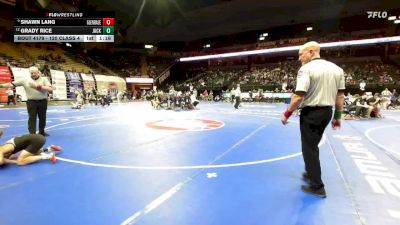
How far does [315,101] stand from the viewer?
11.2ft

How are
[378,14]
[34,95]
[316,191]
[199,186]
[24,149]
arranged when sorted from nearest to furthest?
[316,191] → [199,186] → [24,149] → [34,95] → [378,14]

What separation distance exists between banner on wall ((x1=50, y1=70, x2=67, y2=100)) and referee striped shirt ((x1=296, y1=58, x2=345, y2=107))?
2791cm

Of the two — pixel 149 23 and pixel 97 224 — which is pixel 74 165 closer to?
pixel 97 224

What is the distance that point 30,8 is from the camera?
26969 mm

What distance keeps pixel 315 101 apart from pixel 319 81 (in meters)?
0.25

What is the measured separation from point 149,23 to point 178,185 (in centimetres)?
2763

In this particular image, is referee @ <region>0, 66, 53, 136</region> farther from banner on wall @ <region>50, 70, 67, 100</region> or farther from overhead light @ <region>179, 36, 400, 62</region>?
overhead light @ <region>179, 36, 400, 62</region>

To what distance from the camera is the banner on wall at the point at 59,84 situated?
2700 cm

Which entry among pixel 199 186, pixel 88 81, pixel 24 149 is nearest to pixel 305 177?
pixel 199 186

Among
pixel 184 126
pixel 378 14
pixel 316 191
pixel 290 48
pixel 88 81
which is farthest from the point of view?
pixel 290 48

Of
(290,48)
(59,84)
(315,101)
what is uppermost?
(290,48)

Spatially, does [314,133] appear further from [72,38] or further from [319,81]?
[72,38]
